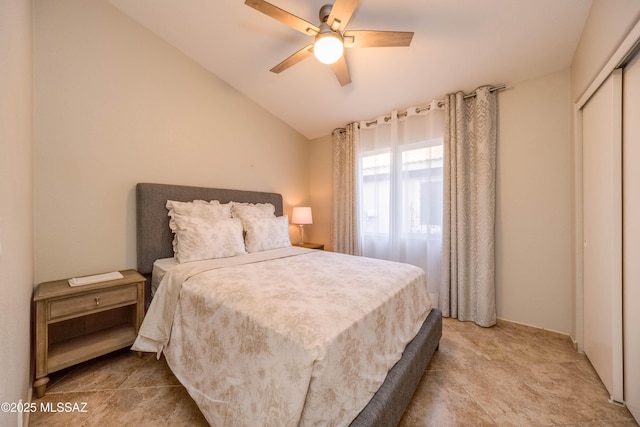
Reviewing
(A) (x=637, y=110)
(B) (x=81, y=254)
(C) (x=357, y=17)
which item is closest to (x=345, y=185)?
(C) (x=357, y=17)

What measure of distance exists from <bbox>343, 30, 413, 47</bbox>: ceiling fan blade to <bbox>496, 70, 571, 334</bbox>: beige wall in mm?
1519

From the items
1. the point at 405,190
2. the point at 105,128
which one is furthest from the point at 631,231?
the point at 105,128

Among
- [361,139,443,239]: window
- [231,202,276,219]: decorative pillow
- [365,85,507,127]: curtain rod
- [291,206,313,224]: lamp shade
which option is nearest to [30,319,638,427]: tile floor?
[361,139,443,239]: window

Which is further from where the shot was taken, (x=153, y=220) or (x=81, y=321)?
(x=153, y=220)

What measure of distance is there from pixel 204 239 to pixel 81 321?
1129 mm

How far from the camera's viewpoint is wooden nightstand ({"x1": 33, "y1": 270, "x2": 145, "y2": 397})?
4.96ft

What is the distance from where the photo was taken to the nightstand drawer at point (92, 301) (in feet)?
5.16

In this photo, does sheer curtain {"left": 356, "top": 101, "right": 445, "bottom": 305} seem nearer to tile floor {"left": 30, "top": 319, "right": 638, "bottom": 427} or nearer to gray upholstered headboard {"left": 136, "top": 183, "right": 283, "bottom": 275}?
tile floor {"left": 30, "top": 319, "right": 638, "bottom": 427}

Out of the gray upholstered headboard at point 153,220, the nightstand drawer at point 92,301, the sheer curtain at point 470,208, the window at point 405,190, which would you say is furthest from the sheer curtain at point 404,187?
the nightstand drawer at point 92,301

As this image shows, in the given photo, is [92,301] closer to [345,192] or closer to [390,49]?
[345,192]

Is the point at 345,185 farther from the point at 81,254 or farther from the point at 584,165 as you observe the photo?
the point at 81,254

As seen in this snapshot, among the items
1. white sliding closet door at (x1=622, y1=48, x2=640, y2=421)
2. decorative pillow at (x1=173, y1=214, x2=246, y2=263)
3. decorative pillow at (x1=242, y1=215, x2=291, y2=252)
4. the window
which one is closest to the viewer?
white sliding closet door at (x1=622, y1=48, x2=640, y2=421)

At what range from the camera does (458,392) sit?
157 centimetres

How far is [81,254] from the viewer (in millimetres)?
1937
